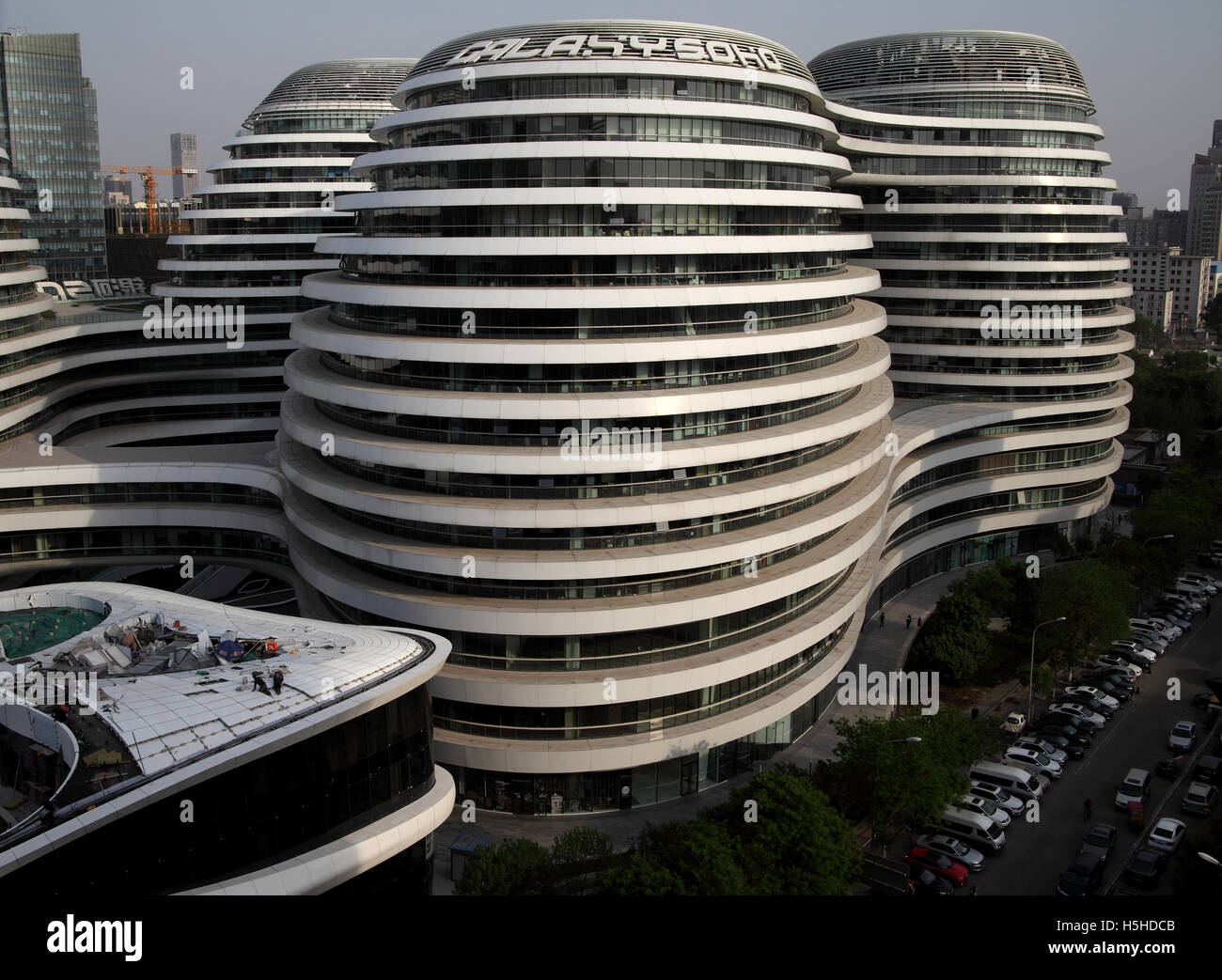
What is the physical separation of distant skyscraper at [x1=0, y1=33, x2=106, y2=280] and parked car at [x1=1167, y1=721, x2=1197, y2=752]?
6698 inches

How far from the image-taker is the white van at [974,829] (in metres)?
46.6

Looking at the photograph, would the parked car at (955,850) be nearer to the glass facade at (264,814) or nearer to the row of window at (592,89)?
the glass facade at (264,814)

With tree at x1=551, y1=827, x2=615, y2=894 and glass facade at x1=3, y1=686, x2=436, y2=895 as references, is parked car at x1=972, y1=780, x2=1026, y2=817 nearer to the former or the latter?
tree at x1=551, y1=827, x2=615, y2=894

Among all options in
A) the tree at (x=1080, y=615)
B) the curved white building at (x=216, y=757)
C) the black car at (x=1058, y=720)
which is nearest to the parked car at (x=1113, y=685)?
the tree at (x=1080, y=615)

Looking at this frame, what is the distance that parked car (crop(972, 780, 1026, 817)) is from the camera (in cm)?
4979

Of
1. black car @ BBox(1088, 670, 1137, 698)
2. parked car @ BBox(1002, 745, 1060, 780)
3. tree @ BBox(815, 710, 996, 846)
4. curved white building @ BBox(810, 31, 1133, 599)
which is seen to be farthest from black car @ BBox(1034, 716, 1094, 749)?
curved white building @ BBox(810, 31, 1133, 599)

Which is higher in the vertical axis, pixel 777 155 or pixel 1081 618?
pixel 777 155

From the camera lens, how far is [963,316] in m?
83.8

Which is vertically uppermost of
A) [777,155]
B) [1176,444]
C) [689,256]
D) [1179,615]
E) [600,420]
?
[777,155]

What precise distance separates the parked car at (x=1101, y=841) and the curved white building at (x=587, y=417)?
13520 mm

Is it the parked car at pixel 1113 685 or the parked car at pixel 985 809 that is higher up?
the parked car at pixel 1113 685

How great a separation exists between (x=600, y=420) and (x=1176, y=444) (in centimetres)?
8229

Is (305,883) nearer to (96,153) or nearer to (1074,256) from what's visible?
(1074,256)
